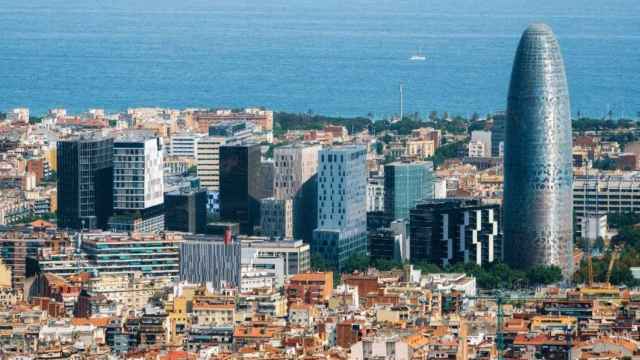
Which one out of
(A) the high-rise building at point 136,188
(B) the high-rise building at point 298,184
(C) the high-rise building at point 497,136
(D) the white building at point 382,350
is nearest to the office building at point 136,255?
(A) the high-rise building at point 136,188

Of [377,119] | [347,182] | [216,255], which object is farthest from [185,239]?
[377,119]

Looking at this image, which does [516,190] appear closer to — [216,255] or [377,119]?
[216,255]

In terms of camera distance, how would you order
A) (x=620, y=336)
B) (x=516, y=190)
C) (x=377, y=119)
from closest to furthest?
(x=620, y=336)
(x=516, y=190)
(x=377, y=119)

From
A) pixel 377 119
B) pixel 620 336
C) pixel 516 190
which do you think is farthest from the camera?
pixel 377 119

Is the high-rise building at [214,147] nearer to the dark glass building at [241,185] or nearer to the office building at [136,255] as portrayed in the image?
the dark glass building at [241,185]

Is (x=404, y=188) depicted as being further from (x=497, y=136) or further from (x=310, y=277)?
(x=497, y=136)

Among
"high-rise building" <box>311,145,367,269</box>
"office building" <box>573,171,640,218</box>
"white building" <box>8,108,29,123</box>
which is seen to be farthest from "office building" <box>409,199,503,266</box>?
"white building" <box>8,108,29,123</box>

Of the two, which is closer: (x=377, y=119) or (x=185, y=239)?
(x=185, y=239)
